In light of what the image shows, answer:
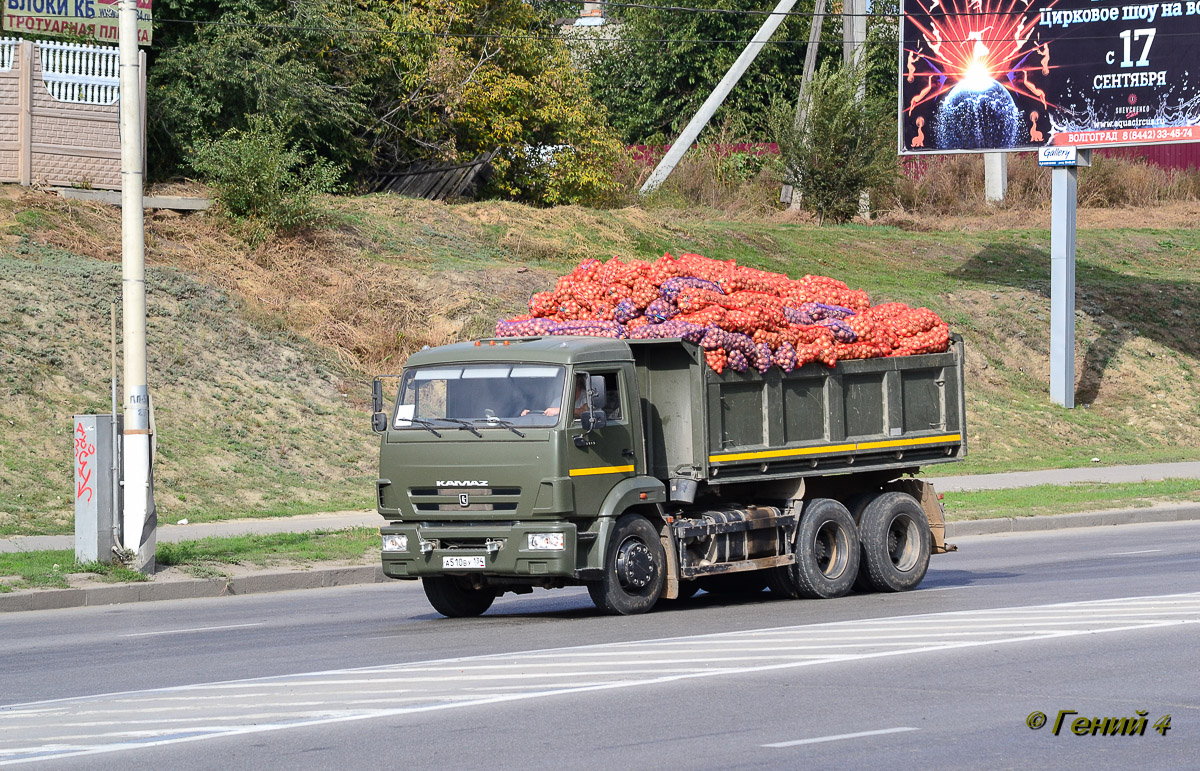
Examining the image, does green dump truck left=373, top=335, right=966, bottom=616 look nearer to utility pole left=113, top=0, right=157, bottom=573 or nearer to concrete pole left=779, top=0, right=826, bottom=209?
utility pole left=113, top=0, right=157, bottom=573

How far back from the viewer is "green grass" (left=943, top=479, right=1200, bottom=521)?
22516 mm

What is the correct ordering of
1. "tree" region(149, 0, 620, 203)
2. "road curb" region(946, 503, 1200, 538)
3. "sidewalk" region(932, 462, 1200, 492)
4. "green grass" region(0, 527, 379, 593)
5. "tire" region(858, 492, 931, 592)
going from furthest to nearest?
"tree" region(149, 0, 620, 203) → "sidewalk" region(932, 462, 1200, 492) → "road curb" region(946, 503, 1200, 538) → "green grass" region(0, 527, 379, 593) → "tire" region(858, 492, 931, 592)

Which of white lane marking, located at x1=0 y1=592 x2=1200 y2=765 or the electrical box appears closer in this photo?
white lane marking, located at x1=0 y1=592 x2=1200 y2=765

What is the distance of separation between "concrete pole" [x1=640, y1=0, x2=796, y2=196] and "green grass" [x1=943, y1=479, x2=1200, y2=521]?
2011 cm

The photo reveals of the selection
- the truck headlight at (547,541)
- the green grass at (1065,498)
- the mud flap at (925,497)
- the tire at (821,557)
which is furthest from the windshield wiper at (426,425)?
the green grass at (1065,498)

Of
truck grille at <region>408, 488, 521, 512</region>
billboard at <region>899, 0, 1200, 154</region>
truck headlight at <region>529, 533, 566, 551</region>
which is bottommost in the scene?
truck headlight at <region>529, 533, 566, 551</region>

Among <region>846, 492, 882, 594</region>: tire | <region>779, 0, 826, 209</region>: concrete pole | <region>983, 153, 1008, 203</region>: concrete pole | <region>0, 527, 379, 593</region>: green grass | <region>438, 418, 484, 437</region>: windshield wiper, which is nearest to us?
<region>438, 418, 484, 437</region>: windshield wiper

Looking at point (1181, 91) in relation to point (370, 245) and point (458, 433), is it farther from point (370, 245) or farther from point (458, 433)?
point (458, 433)

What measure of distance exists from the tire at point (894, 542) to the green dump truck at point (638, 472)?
21 millimetres

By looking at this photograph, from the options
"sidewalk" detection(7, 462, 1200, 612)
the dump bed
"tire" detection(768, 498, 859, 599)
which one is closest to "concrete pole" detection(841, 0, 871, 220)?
"sidewalk" detection(7, 462, 1200, 612)

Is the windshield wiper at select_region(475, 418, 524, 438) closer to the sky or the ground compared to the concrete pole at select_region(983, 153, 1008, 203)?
closer to the ground

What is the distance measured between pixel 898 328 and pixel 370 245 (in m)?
17.5

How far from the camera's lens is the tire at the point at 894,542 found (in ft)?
48.0

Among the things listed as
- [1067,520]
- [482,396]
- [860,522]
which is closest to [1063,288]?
[1067,520]
